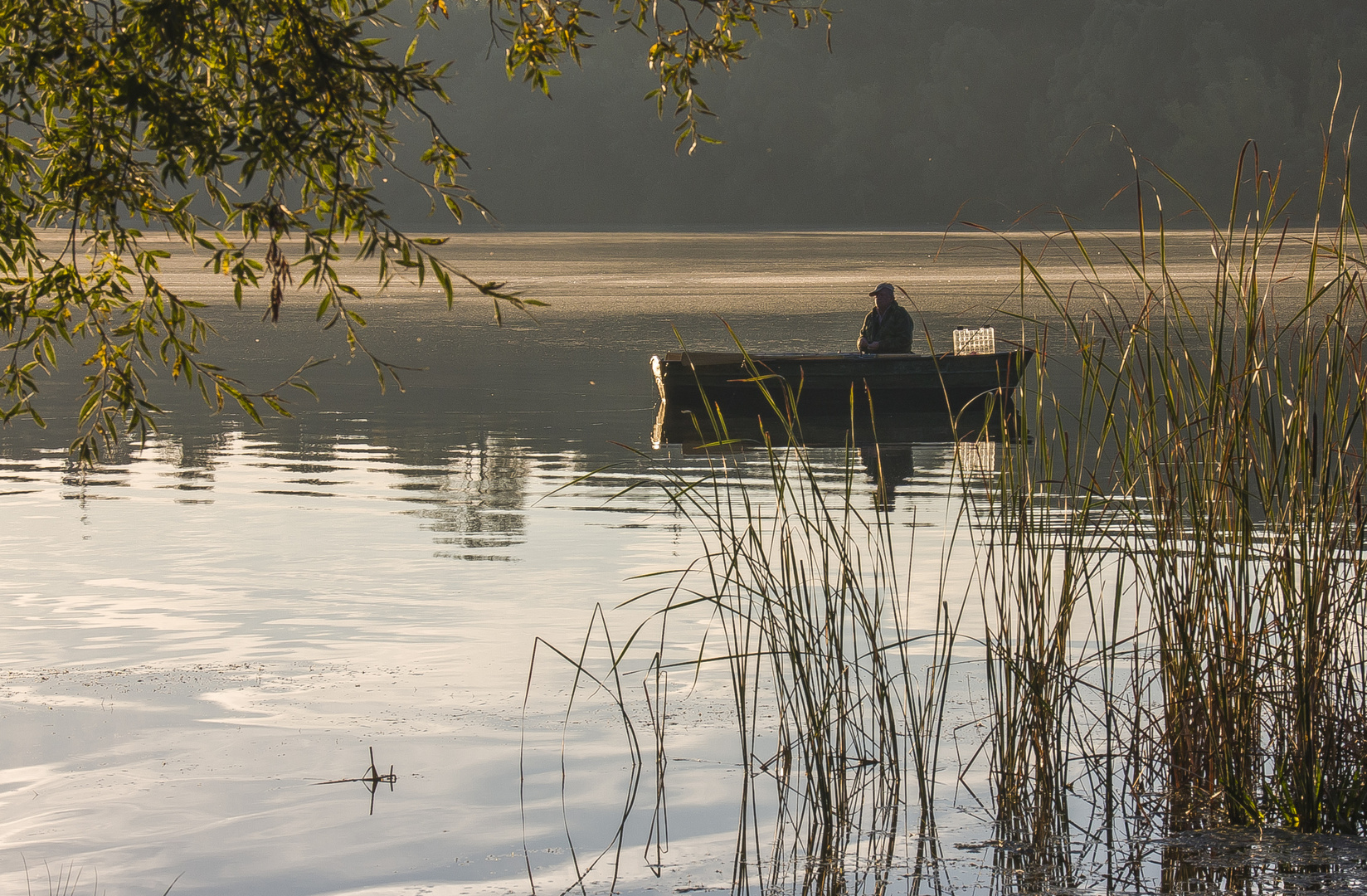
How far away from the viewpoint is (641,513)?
40.8ft

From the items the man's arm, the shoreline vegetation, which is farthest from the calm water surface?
the man's arm

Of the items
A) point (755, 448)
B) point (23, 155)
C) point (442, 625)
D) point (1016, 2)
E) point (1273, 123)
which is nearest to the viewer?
point (23, 155)

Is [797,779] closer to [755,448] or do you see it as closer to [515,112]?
[755,448]

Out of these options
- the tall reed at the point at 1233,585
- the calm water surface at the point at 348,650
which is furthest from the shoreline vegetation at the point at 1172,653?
the calm water surface at the point at 348,650

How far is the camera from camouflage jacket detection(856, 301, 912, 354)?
17.7 meters

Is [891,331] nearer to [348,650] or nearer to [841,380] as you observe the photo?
[841,380]

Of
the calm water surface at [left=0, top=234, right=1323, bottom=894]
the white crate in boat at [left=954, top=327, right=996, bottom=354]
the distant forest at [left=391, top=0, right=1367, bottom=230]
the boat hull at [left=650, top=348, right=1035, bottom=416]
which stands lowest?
the calm water surface at [left=0, top=234, right=1323, bottom=894]

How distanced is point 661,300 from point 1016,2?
2923 inches

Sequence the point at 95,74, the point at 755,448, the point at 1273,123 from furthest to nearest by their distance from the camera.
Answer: the point at 1273,123, the point at 755,448, the point at 95,74

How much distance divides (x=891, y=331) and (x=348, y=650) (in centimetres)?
1059

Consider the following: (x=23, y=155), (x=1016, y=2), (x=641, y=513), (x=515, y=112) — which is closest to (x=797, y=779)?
(x=23, y=155)

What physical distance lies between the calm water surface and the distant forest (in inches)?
2687

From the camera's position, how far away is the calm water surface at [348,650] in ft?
17.7

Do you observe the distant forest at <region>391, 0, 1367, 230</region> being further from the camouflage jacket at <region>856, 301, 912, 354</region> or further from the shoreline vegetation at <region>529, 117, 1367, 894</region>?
the shoreline vegetation at <region>529, 117, 1367, 894</region>
